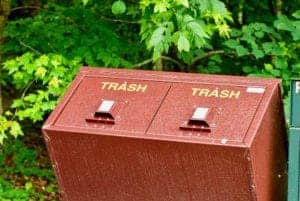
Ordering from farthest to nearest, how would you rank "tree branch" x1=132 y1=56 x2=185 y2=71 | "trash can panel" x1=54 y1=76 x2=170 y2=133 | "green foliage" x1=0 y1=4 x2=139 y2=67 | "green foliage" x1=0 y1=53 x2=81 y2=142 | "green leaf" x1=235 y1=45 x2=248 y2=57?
"tree branch" x1=132 y1=56 x2=185 y2=71
"green foliage" x1=0 y1=4 x2=139 y2=67
"green leaf" x1=235 y1=45 x2=248 y2=57
"green foliage" x1=0 y1=53 x2=81 y2=142
"trash can panel" x1=54 y1=76 x2=170 y2=133

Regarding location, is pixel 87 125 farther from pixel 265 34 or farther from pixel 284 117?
pixel 265 34

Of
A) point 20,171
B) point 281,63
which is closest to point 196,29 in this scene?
point 281,63

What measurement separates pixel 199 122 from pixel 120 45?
2299 millimetres

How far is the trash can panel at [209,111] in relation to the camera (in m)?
3.87

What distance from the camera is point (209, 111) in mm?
3975

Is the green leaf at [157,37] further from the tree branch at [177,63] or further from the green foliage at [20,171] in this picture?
the green foliage at [20,171]

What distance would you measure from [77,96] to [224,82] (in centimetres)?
94

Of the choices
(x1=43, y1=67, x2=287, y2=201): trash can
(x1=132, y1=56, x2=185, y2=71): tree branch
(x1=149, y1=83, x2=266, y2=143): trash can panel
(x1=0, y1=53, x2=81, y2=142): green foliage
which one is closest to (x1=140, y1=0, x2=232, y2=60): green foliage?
(x1=43, y1=67, x2=287, y2=201): trash can

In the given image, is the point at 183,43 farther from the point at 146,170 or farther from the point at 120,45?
the point at 120,45

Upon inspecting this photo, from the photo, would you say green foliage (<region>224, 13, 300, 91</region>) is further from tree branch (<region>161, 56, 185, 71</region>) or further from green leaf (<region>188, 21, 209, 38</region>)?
green leaf (<region>188, 21, 209, 38</region>)

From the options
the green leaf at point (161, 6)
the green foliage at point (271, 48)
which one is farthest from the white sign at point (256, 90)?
the green foliage at point (271, 48)

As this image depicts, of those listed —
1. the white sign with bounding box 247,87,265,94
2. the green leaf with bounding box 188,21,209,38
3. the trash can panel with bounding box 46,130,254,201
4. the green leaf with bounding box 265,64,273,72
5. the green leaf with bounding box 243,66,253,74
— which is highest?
the green leaf with bounding box 243,66,253,74

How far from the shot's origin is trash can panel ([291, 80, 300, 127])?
3.97 metres

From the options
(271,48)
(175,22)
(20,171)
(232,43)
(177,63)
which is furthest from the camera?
(20,171)
